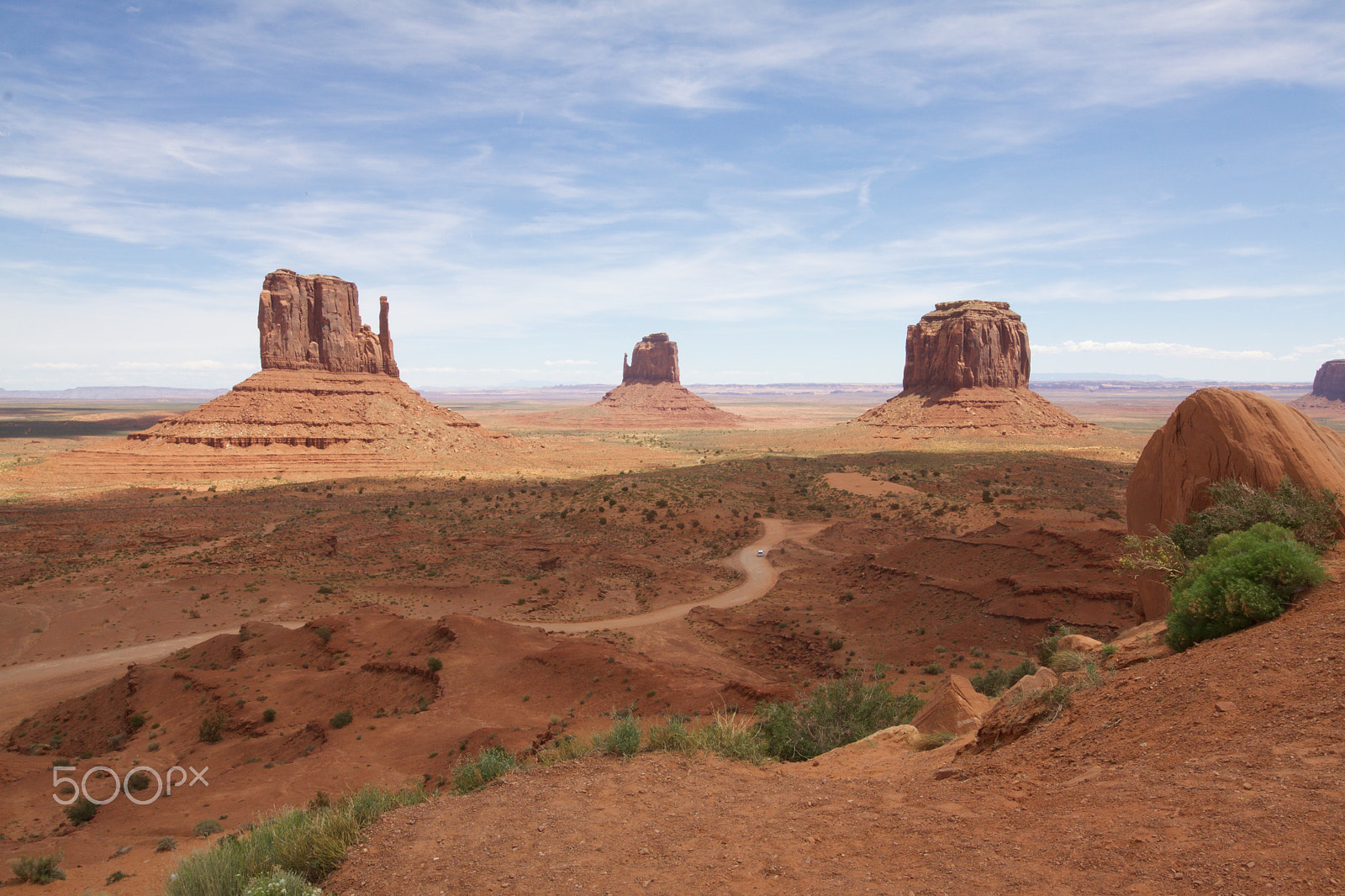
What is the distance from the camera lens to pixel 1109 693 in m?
8.48

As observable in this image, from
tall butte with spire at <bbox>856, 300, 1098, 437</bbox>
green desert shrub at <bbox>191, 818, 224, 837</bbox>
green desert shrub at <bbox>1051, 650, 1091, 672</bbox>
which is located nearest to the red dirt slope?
green desert shrub at <bbox>1051, 650, 1091, 672</bbox>

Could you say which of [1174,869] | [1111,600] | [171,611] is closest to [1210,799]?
[1174,869]

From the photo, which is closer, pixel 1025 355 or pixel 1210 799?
pixel 1210 799

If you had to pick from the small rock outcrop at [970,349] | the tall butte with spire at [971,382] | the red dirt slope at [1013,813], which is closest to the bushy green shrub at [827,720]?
the red dirt slope at [1013,813]

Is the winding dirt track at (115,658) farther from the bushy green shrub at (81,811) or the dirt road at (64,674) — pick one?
the bushy green shrub at (81,811)

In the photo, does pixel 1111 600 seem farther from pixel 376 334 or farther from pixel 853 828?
pixel 376 334

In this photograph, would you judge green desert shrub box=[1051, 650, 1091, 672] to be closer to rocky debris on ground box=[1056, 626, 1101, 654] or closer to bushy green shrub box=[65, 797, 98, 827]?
rocky debris on ground box=[1056, 626, 1101, 654]

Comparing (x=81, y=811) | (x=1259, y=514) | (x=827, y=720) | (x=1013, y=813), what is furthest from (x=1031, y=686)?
(x=81, y=811)

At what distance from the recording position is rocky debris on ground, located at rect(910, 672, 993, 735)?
434 inches

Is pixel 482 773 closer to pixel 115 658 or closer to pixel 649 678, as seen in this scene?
pixel 649 678

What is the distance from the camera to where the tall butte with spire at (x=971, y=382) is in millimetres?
97562

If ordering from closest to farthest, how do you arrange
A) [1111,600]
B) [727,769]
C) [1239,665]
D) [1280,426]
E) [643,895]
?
1. [643,895]
2. [1239,665]
3. [727,769]
4. [1280,426]
5. [1111,600]

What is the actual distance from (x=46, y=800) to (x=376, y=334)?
3281 inches

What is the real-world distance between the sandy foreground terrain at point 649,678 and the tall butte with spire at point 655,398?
11008 centimetres
